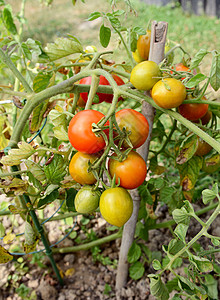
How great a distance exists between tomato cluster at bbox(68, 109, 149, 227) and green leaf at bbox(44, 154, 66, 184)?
0.10 metres

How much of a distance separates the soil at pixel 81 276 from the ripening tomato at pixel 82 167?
77 centimetres

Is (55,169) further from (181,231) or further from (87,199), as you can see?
(181,231)

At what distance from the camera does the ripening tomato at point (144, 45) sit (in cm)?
93

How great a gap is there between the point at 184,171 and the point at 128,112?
14.2 inches

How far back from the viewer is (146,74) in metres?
0.73

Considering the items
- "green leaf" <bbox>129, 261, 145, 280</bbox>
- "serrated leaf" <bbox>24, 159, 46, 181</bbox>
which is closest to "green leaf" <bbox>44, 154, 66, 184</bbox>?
"serrated leaf" <bbox>24, 159, 46, 181</bbox>

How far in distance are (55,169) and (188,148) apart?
1.28 feet

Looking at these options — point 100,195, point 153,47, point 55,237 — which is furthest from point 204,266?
point 55,237

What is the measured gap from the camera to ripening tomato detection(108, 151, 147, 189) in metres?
0.64

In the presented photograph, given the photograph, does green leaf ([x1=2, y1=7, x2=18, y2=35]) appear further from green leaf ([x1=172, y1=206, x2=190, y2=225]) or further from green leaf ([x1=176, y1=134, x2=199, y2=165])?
green leaf ([x1=172, y1=206, x2=190, y2=225])

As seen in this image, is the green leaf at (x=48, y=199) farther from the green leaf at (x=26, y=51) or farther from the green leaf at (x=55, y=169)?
the green leaf at (x=26, y=51)

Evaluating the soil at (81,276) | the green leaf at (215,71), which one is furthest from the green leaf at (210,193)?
the soil at (81,276)

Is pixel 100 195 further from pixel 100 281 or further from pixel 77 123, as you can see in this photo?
pixel 100 281

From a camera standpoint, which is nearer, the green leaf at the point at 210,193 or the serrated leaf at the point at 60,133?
the green leaf at the point at 210,193
